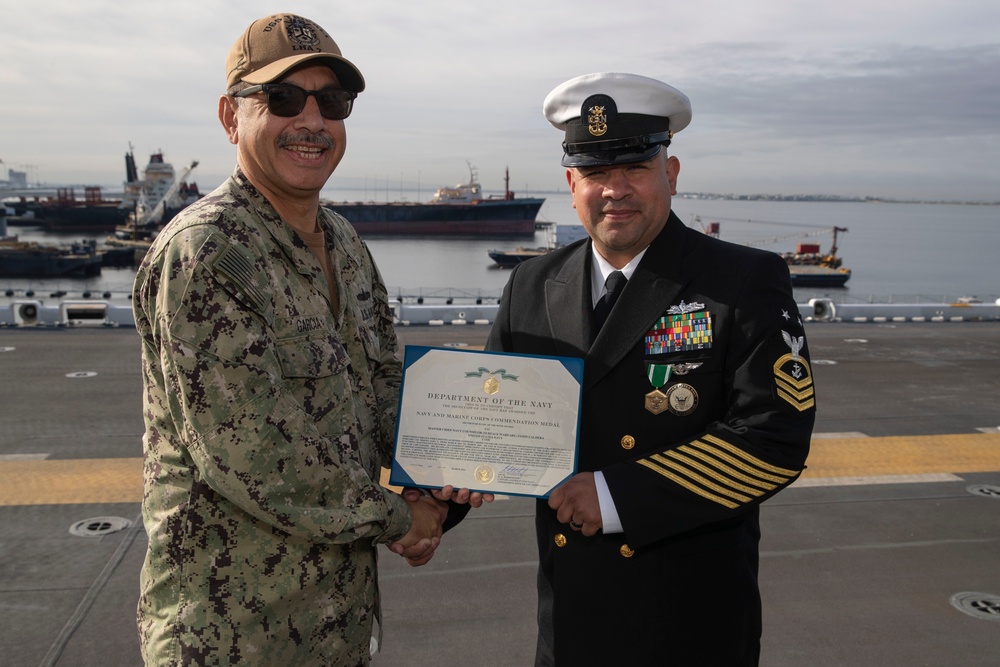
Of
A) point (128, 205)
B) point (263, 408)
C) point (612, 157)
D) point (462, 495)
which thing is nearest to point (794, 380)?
point (612, 157)

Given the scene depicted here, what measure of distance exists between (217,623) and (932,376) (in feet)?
30.6

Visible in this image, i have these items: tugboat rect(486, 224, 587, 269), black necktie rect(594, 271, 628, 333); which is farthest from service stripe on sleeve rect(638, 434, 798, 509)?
tugboat rect(486, 224, 587, 269)

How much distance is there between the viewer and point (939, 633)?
3.67m

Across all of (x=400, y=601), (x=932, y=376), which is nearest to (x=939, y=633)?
(x=400, y=601)

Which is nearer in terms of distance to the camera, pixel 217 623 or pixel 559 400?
pixel 217 623

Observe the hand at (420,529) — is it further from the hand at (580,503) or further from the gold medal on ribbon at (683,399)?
the gold medal on ribbon at (683,399)

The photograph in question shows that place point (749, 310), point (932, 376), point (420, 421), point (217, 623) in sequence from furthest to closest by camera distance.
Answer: point (932, 376) < point (420, 421) < point (749, 310) < point (217, 623)

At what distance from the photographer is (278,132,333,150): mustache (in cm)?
217

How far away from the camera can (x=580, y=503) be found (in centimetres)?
222

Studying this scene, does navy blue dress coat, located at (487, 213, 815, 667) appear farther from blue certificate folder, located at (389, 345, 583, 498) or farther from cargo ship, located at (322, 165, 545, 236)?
cargo ship, located at (322, 165, 545, 236)

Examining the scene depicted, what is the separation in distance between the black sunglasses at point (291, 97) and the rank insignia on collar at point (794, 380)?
1.49 m

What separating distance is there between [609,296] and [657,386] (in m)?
0.34

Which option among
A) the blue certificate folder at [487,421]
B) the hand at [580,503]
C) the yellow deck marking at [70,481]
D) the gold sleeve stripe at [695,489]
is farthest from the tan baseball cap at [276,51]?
the yellow deck marking at [70,481]

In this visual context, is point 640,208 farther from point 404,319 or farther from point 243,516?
→ point 404,319
